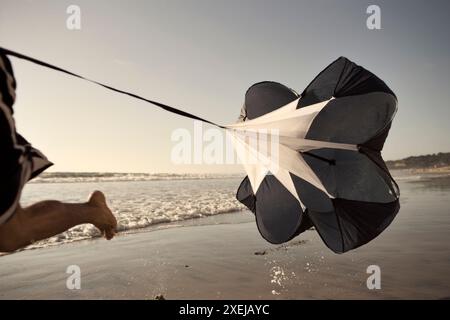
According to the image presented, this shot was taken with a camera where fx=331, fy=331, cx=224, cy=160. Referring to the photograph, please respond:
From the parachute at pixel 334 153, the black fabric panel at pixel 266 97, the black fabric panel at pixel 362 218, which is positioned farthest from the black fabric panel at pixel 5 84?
the black fabric panel at pixel 266 97

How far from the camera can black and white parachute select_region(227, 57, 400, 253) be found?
10.9 ft

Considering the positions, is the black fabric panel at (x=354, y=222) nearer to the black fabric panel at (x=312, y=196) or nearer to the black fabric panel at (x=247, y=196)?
the black fabric panel at (x=312, y=196)

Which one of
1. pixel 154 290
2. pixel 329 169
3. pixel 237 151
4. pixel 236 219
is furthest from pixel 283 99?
pixel 236 219

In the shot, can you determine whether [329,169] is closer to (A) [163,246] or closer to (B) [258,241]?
(B) [258,241]

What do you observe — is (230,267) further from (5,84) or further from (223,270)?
(5,84)

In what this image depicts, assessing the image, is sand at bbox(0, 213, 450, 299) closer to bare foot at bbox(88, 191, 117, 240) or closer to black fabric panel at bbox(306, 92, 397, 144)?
black fabric panel at bbox(306, 92, 397, 144)

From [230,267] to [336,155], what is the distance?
2647 millimetres

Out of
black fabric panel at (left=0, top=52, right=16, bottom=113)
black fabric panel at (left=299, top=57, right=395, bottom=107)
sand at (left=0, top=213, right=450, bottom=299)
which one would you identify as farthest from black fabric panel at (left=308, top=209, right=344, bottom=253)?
black fabric panel at (left=0, top=52, right=16, bottom=113)

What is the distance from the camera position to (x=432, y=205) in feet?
34.5

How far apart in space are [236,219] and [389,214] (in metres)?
6.99

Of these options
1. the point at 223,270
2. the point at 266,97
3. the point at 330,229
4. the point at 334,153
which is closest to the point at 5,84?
the point at 334,153

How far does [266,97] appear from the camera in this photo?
453 cm

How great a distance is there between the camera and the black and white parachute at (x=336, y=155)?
3.31 metres

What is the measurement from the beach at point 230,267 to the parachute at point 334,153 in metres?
1.01
